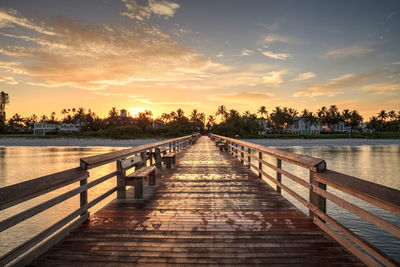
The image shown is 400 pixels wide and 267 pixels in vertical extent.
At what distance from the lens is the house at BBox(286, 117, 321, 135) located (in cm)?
9825

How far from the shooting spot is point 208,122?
131 m

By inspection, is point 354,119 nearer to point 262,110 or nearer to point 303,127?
point 303,127

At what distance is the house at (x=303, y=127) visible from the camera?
98.2 m

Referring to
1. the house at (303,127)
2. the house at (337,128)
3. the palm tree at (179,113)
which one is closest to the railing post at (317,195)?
the house at (303,127)

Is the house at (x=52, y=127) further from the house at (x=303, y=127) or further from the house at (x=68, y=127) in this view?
the house at (x=303, y=127)

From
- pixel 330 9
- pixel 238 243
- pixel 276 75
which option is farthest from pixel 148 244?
pixel 276 75

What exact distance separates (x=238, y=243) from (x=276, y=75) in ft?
87.0

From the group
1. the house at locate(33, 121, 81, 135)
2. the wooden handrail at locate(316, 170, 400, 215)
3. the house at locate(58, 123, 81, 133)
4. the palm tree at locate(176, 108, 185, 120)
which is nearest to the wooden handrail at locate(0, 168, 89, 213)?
the wooden handrail at locate(316, 170, 400, 215)

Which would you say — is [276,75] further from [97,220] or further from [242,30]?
[97,220]

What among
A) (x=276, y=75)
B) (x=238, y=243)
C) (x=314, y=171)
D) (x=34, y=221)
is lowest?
(x=34, y=221)

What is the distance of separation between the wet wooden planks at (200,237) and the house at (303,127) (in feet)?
340

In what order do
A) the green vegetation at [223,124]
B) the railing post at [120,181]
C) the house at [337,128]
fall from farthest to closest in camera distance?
the house at [337,128] < the green vegetation at [223,124] < the railing post at [120,181]

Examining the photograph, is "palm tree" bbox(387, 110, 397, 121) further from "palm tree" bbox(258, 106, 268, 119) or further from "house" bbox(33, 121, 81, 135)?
"house" bbox(33, 121, 81, 135)

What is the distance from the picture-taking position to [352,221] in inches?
309
